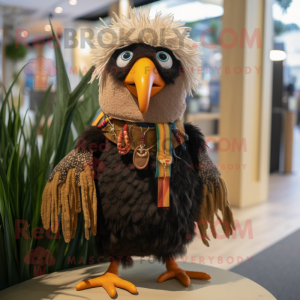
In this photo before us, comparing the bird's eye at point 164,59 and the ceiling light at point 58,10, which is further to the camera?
the ceiling light at point 58,10

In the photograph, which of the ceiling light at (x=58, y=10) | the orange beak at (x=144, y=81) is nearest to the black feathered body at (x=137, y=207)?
the orange beak at (x=144, y=81)

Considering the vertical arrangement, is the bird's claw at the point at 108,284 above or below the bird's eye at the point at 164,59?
below

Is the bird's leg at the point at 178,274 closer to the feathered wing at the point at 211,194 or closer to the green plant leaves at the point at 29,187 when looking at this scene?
the feathered wing at the point at 211,194

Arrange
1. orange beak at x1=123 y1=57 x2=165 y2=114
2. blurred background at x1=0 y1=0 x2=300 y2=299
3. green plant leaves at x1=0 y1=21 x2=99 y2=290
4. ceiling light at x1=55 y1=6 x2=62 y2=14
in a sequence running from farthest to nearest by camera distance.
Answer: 1. ceiling light at x1=55 y1=6 x2=62 y2=14
2. blurred background at x1=0 y1=0 x2=300 y2=299
3. green plant leaves at x1=0 y1=21 x2=99 y2=290
4. orange beak at x1=123 y1=57 x2=165 y2=114

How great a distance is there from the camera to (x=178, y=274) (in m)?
0.74

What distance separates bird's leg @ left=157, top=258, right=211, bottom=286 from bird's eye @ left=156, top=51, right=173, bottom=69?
0.43 m

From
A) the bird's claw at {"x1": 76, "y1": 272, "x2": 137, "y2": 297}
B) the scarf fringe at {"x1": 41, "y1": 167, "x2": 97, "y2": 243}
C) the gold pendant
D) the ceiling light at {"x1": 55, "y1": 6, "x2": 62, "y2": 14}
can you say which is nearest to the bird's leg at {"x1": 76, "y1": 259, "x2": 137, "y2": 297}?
the bird's claw at {"x1": 76, "y1": 272, "x2": 137, "y2": 297}

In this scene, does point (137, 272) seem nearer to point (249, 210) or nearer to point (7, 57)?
point (249, 210)

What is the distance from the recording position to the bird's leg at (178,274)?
733 mm

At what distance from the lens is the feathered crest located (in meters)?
0.65

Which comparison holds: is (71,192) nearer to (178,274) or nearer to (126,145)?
(126,145)

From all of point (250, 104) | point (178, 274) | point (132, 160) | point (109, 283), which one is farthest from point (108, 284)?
point (250, 104)

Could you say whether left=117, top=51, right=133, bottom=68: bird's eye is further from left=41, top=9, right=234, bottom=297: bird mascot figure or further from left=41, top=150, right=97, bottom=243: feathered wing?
left=41, top=150, right=97, bottom=243: feathered wing

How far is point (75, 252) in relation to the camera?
33.2 inches
